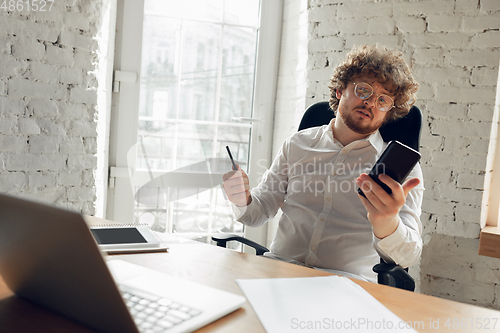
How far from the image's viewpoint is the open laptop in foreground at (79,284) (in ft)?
1.41

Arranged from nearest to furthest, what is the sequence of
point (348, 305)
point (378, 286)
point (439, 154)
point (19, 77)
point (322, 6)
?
point (348, 305)
point (378, 286)
point (19, 77)
point (439, 154)
point (322, 6)

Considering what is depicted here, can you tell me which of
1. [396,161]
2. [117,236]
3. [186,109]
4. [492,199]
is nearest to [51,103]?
[186,109]

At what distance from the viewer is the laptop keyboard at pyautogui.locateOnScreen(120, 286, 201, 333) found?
0.53m

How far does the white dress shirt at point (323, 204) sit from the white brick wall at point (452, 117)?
60cm

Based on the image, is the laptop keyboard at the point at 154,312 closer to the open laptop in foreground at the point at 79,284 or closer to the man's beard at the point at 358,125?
the open laptop in foreground at the point at 79,284

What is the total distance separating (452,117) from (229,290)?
5.08 feet

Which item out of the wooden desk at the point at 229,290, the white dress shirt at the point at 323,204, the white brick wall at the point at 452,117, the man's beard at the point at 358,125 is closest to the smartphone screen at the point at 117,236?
the wooden desk at the point at 229,290

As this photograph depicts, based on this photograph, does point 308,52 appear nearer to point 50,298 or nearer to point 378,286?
point 378,286

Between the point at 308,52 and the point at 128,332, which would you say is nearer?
the point at 128,332

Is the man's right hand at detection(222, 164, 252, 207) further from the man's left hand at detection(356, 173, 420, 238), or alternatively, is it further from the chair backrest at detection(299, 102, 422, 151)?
the chair backrest at detection(299, 102, 422, 151)

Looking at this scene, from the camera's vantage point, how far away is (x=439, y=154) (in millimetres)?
1825

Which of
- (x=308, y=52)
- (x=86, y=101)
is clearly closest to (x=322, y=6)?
(x=308, y=52)

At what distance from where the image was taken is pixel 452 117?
180 cm

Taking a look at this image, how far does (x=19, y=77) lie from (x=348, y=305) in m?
1.72
